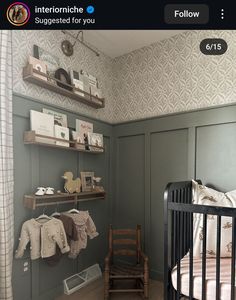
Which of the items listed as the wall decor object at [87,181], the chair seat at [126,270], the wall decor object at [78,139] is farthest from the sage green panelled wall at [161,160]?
the wall decor object at [78,139]

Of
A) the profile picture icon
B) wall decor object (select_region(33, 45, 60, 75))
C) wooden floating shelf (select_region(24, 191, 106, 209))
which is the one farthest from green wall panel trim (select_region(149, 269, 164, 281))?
the profile picture icon

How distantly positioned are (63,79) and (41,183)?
0.90 meters

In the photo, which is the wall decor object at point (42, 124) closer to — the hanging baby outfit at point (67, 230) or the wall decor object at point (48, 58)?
the wall decor object at point (48, 58)

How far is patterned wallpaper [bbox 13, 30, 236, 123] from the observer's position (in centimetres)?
180

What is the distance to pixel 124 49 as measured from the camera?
2.39 m

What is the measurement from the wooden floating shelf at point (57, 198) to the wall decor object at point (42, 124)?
1.39ft

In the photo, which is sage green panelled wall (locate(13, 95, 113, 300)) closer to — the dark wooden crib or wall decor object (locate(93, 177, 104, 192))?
wall decor object (locate(93, 177, 104, 192))

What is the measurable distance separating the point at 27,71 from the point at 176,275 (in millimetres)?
1644

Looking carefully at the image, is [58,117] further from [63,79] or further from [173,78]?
[173,78]

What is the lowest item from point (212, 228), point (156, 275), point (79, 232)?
point (156, 275)

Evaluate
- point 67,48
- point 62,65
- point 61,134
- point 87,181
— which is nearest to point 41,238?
point 87,181

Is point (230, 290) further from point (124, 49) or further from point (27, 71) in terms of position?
point (124, 49)

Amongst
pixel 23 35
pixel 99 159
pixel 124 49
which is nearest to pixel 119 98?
pixel 124 49

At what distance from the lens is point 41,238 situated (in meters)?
1.54
